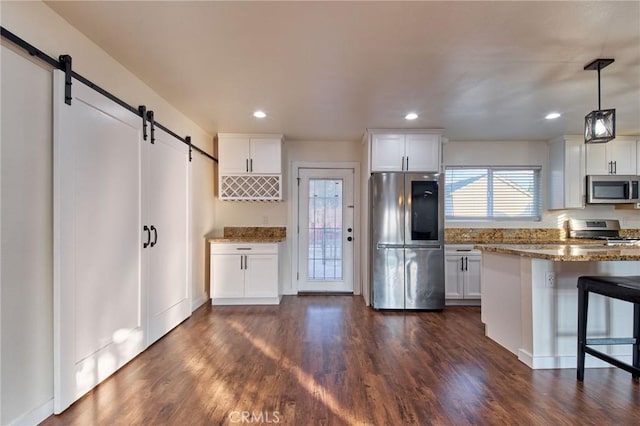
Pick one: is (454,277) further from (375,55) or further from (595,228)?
(375,55)

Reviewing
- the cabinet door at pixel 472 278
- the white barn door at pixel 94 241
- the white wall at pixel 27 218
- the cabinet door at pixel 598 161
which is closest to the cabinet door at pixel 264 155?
the white barn door at pixel 94 241

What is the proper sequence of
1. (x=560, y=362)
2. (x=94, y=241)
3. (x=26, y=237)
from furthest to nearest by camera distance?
(x=560, y=362)
(x=94, y=241)
(x=26, y=237)

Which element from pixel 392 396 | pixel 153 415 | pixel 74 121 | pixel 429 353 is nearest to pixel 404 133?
pixel 429 353

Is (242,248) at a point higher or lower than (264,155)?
lower

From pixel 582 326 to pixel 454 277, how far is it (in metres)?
2.02

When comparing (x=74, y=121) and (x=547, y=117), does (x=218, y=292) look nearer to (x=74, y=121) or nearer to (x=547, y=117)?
(x=74, y=121)

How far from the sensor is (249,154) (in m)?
4.36

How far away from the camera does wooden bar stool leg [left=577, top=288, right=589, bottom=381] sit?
7.14 feet

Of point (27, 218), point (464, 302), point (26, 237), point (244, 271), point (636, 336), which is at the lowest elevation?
point (464, 302)

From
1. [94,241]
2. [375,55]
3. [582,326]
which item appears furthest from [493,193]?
[94,241]

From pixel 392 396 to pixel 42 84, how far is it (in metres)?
2.79

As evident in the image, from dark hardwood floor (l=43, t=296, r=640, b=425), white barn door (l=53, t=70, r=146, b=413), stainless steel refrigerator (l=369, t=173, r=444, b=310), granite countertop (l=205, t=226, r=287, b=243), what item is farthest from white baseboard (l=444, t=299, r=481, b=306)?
white barn door (l=53, t=70, r=146, b=413)

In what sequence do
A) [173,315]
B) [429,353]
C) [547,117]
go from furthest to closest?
1. [547,117]
2. [173,315]
3. [429,353]

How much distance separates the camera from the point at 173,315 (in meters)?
3.25
